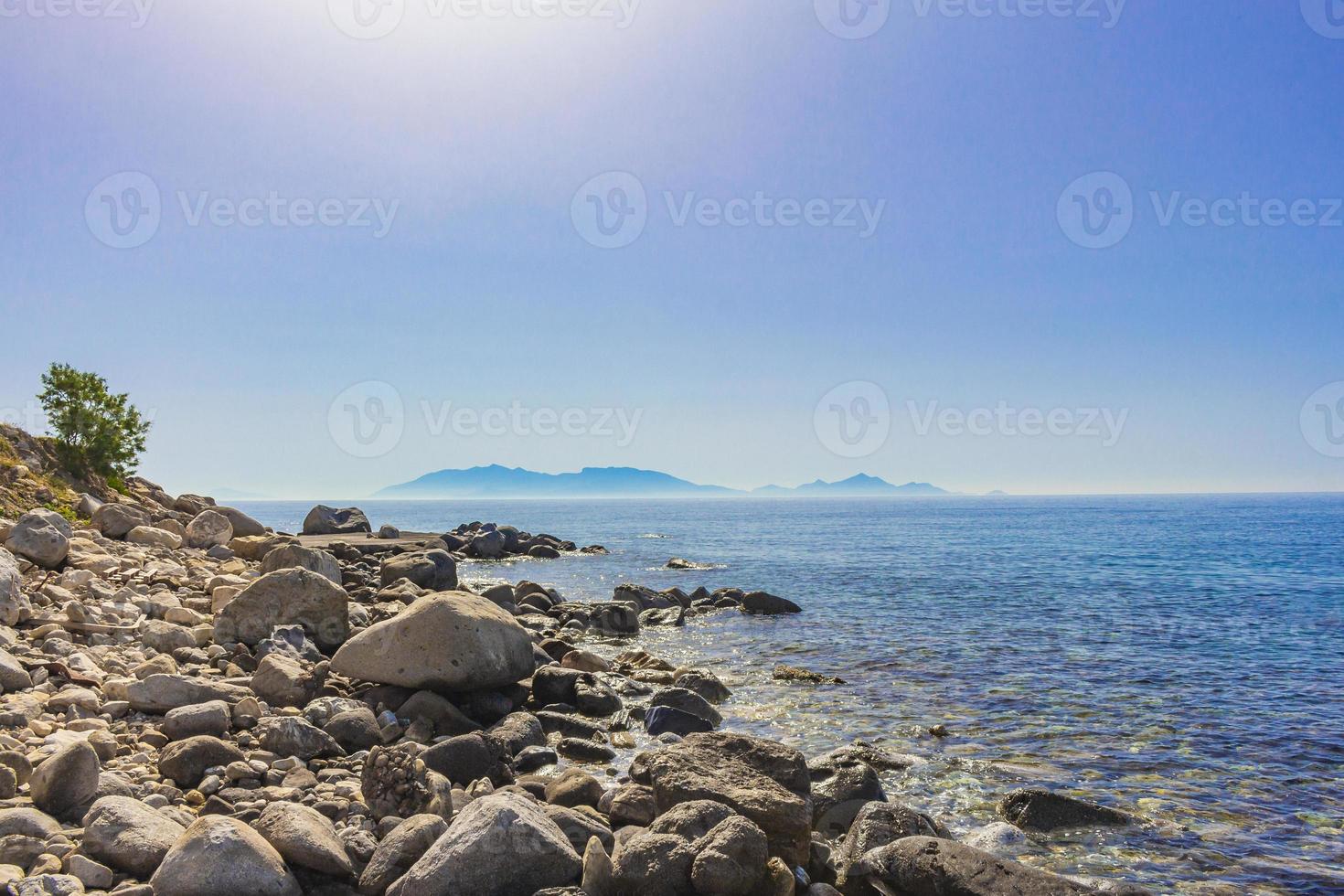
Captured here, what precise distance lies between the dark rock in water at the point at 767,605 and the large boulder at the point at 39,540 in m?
20.3

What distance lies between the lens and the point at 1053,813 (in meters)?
9.70

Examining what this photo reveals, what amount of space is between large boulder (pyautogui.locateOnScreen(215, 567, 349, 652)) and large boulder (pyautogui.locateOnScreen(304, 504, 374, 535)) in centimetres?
4206

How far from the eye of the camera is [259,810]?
23.2 feet

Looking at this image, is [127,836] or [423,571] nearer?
[127,836]

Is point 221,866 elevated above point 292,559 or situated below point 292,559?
below

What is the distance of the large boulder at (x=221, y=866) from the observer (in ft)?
18.4

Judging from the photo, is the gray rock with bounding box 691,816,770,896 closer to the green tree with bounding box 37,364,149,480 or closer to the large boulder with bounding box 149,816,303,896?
the large boulder with bounding box 149,816,303,896

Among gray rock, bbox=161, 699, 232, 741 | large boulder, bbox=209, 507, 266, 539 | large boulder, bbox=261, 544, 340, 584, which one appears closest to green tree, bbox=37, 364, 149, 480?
large boulder, bbox=209, 507, 266, 539

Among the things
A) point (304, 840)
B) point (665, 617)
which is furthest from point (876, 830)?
point (665, 617)

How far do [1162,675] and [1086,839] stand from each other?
10613 millimetres

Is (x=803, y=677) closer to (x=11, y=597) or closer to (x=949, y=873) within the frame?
(x=949, y=873)

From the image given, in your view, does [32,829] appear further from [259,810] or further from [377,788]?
[377,788]

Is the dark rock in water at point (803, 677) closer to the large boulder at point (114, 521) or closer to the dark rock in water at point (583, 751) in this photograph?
the dark rock in water at point (583, 751)

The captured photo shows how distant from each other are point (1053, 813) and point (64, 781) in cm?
1031
